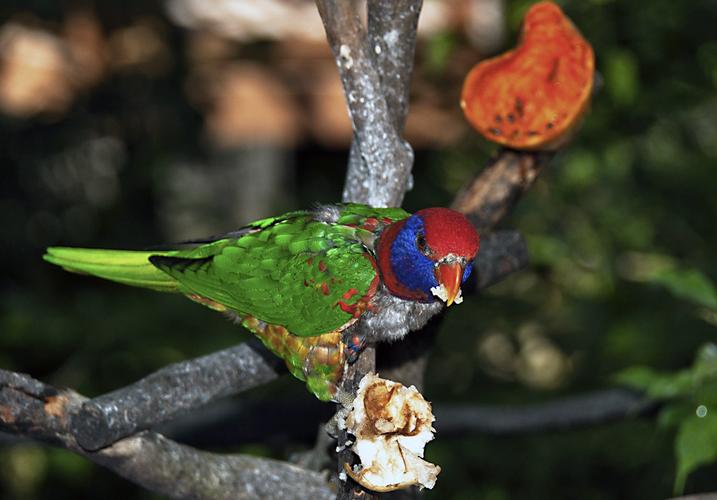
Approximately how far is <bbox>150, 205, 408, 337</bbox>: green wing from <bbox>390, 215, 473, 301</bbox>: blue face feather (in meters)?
0.08

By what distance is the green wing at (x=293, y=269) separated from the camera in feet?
4.43

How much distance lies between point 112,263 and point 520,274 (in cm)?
182

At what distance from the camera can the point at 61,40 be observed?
3305 millimetres

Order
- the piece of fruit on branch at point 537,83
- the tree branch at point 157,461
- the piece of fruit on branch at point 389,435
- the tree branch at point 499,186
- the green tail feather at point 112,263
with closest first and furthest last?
the piece of fruit on branch at point 389,435
the tree branch at point 157,461
the green tail feather at point 112,263
the piece of fruit on branch at point 537,83
the tree branch at point 499,186

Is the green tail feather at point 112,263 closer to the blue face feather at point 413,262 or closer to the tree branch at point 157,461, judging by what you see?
the tree branch at point 157,461

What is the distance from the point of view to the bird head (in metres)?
1.23

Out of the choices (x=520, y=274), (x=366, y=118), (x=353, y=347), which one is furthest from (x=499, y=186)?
(x=520, y=274)

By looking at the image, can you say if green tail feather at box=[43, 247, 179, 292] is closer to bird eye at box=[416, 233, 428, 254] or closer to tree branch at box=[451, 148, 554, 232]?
bird eye at box=[416, 233, 428, 254]

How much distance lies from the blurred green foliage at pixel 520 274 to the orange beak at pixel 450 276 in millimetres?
955

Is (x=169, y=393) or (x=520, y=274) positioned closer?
(x=169, y=393)

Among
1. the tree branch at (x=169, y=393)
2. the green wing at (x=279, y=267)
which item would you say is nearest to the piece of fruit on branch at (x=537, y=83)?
the green wing at (x=279, y=267)

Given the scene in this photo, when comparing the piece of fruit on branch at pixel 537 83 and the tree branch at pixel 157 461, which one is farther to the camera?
the piece of fruit on branch at pixel 537 83

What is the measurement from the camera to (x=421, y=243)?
1245 millimetres

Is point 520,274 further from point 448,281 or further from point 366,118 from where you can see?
point 448,281
